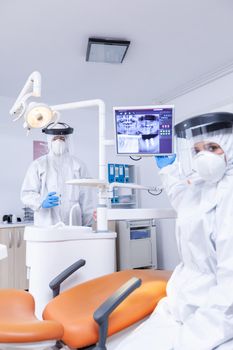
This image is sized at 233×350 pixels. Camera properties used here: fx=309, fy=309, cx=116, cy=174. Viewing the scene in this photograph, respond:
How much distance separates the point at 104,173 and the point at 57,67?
1.81m

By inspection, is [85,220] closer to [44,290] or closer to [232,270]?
[44,290]

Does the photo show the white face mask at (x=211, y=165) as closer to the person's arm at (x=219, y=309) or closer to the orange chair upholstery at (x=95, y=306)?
the person's arm at (x=219, y=309)

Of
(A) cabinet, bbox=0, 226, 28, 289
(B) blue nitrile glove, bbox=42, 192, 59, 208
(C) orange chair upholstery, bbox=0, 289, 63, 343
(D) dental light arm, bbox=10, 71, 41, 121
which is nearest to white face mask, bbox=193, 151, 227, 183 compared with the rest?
(C) orange chair upholstery, bbox=0, 289, 63, 343

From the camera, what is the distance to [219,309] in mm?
1027

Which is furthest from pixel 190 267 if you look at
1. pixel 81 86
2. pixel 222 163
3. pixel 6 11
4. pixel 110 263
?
pixel 81 86

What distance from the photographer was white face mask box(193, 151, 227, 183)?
117 cm

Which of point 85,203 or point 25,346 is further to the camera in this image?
point 85,203

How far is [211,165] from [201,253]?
13.4 inches

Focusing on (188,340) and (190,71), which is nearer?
(188,340)

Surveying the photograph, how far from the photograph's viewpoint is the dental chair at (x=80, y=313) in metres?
1.02

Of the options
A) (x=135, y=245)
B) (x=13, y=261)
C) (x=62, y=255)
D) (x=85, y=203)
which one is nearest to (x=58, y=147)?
(x=85, y=203)

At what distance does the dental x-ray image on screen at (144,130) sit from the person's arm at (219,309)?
0.67 metres

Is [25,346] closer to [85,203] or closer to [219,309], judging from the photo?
[219,309]

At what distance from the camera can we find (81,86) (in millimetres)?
3857
